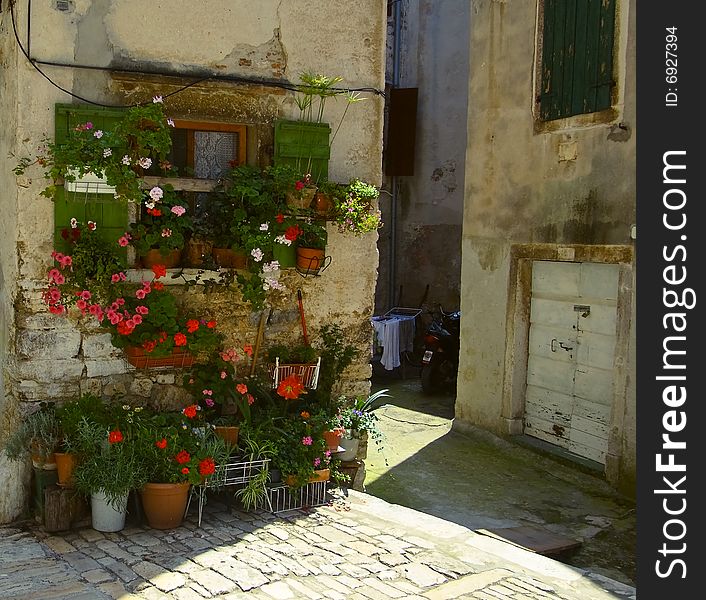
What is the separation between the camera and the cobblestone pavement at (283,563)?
4492mm

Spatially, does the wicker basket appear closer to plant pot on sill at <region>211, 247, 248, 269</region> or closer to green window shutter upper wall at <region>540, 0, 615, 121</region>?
plant pot on sill at <region>211, 247, 248, 269</region>

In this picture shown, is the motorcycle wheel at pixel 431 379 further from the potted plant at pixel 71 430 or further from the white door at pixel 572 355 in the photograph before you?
the potted plant at pixel 71 430

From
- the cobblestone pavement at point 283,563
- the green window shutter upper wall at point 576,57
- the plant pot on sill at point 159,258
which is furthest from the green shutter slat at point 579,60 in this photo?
the cobblestone pavement at point 283,563

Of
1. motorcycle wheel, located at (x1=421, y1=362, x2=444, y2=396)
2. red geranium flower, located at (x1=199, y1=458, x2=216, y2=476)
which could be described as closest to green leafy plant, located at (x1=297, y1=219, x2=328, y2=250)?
red geranium flower, located at (x1=199, y1=458, x2=216, y2=476)

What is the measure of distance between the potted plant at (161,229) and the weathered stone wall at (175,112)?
42 cm

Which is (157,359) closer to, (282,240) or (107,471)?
(107,471)

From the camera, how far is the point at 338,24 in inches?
259

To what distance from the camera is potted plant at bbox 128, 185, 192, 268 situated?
5.79 metres

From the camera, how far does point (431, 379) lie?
11.6m

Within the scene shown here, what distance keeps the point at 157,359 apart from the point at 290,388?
98 cm

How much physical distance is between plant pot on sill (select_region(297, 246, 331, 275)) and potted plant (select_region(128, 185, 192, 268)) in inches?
34.5
